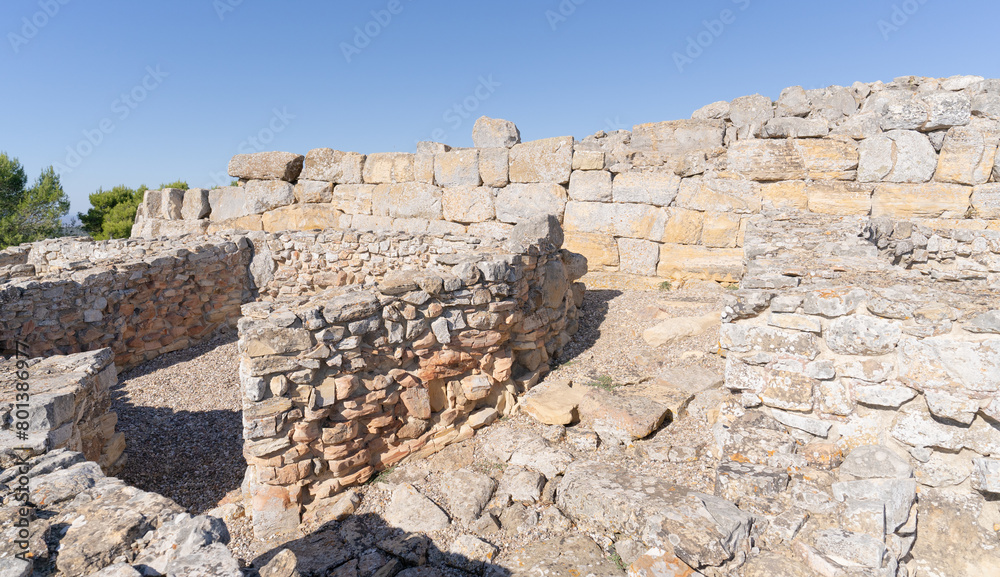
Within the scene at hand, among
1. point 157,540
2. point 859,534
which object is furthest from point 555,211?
point 157,540

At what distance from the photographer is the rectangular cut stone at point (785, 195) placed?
26.8 ft

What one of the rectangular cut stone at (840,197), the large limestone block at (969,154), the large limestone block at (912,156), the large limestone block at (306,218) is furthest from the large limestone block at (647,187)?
the large limestone block at (306,218)

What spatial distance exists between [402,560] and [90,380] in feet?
9.76

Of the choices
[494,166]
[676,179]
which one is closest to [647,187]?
[676,179]

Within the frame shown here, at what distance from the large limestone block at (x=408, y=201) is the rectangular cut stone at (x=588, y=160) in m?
2.94

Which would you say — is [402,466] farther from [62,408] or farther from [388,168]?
[388,168]

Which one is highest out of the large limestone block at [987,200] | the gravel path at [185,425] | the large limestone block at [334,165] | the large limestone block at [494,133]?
the large limestone block at [494,133]

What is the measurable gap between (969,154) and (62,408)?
34.5 feet

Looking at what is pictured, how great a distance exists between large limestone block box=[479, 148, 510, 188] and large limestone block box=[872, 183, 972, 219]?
19.7 ft

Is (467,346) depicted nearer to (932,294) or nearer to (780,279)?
(780,279)

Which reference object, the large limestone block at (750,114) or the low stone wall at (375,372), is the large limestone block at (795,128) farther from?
the low stone wall at (375,372)

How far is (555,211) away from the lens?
9.76m

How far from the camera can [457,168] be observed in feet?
35.0

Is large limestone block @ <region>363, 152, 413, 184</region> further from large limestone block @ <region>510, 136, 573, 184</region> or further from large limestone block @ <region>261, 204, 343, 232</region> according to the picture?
large limestone block @ <region>510, 136, 573, 184</region>
